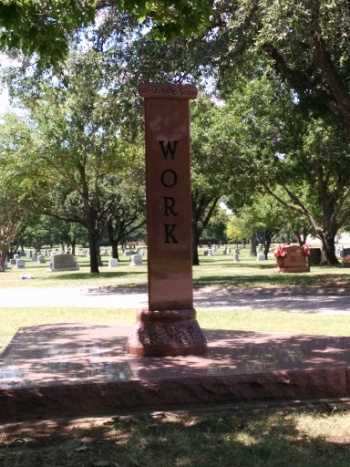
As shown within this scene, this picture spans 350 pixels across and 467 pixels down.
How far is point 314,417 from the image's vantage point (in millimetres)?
4555

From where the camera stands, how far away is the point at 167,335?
Result: 20.0ft

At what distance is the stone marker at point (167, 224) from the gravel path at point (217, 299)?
6241 millimetres

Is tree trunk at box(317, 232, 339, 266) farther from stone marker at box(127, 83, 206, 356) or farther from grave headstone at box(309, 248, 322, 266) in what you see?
stone marker at box(127, 83, 206, 356)

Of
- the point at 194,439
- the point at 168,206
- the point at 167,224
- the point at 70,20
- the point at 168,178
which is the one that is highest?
the point at 70,20

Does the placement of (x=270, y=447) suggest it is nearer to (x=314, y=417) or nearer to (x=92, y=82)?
(x=314, y=417)

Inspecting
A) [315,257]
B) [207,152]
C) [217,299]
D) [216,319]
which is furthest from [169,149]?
[315,257]

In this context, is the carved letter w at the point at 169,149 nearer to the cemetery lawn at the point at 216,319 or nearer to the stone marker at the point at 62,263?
the cemetery lawn at the point at 216,319

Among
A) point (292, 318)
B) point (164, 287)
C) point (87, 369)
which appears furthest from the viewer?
point (292, 318)

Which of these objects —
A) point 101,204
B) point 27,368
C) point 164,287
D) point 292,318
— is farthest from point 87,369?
point 101,204

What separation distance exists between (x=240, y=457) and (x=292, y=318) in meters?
7.25

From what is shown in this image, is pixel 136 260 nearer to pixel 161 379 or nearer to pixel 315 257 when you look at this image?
pixel 315 257

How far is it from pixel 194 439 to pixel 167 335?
2.04m

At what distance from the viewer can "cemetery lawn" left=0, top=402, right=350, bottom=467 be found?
12.3ft

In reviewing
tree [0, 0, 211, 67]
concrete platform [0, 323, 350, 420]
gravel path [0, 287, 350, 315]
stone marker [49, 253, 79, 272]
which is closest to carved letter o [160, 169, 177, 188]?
tree [0, 0, 211, 67]
